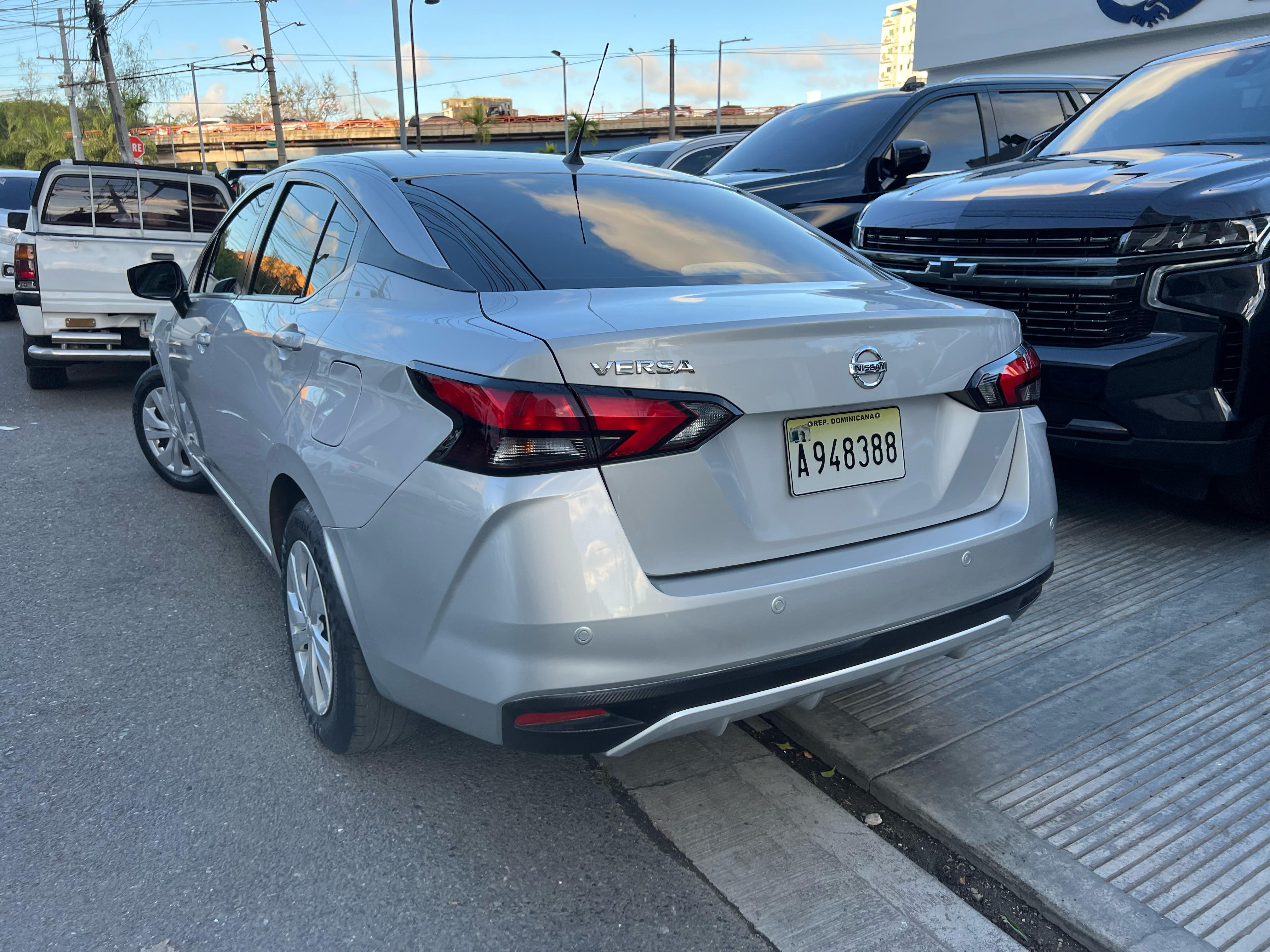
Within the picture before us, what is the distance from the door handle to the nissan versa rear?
0.05 ft

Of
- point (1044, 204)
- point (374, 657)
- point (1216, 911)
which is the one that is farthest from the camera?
point (1044, 204)

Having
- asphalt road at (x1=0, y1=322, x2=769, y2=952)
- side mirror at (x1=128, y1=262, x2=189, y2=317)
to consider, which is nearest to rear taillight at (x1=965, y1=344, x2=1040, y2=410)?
asphalt road at (x1=0, y1=322, x2=769, y2=952)

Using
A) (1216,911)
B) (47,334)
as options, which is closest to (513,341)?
(1216,911)

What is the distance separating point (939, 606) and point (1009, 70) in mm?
30170

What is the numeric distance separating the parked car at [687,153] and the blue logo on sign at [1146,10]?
17.1 metres

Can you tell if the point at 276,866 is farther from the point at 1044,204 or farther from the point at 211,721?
the point at 1044,204

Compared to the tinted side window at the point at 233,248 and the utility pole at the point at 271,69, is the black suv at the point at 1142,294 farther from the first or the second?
the utility pole at the point at 271,69

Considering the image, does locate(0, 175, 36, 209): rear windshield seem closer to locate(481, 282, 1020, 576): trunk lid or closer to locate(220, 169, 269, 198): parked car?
locate(220, 169, 269, 198): parked car

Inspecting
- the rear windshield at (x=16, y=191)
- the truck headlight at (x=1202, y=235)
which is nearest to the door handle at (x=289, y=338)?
the truck headlight at (x=1202, y=235)

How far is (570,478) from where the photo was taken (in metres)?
2.00

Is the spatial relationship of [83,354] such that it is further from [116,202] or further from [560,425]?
[560,425]

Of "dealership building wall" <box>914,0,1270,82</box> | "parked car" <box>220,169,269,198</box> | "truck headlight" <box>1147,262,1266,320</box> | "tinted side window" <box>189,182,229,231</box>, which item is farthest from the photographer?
"dealership building wall" <box>914,0,1270,82</box>

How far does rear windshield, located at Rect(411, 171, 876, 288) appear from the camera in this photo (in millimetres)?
2672

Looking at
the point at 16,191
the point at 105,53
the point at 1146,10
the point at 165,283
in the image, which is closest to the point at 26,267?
the point at 165,283
